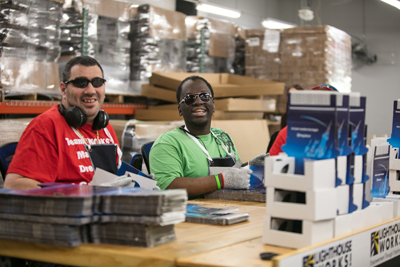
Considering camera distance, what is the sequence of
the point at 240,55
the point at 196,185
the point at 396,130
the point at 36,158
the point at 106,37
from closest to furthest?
the point at 36,158 → the point at 396,130 → the point at 196,185 → the point at 106,37 → the point at 240,55

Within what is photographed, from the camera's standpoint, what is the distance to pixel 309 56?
8.21m

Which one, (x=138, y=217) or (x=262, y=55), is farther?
(x=262, y=55)

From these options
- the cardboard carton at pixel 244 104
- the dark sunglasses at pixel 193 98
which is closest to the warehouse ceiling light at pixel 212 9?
the cardboard carton at pixel 244 104

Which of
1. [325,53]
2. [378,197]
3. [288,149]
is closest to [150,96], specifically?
[325,53]

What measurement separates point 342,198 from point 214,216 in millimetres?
668

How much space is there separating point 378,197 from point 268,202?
1070 millimetres

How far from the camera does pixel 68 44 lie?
6.36m

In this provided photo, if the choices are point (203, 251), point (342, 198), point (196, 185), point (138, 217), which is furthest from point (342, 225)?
point (196, 185)

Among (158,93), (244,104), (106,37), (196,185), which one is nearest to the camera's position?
(196,185)

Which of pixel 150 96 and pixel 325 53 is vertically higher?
pixel 325 53

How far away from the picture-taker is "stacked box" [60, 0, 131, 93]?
6.34 m

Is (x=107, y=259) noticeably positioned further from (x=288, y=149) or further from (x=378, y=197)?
(x=378, y=197)

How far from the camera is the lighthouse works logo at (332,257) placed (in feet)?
5.82

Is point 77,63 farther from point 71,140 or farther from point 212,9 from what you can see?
point 212,9
